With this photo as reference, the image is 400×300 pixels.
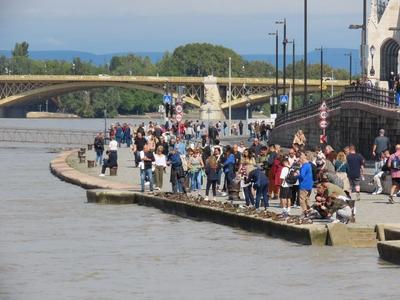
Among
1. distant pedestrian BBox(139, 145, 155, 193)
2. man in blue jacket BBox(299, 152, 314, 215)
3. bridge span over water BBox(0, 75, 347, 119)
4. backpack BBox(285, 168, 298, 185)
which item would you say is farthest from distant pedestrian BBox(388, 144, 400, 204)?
bridge span over water BBox(0, 75, 347, 119)

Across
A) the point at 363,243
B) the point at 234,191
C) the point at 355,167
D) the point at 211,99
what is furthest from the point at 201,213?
the point at 211,99

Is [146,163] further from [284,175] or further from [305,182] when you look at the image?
[305,182]

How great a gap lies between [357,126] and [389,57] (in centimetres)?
6426

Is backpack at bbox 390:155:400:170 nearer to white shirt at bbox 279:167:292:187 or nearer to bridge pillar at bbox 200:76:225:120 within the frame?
white shirt at bbox 279:167:292:187

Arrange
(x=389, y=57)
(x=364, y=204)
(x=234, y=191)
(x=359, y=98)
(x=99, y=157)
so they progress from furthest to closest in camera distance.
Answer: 1. (x=389, y=57)
2. (x=99, y=157)
3. (x=359, y=98)
4. (x=234, y=191)
5. (x=364, y=204)

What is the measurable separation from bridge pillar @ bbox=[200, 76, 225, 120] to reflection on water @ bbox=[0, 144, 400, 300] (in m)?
125

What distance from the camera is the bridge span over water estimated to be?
168 m

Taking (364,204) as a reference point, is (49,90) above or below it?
above

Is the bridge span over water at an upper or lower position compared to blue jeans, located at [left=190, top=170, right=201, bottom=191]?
upper

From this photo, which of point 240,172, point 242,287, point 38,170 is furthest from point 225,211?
point 38,170

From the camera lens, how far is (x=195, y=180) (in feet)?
162

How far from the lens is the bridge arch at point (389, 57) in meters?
127

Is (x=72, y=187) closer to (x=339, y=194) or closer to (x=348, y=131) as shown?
(x=348, y=131)

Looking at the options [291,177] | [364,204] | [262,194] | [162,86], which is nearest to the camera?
[291,177]
